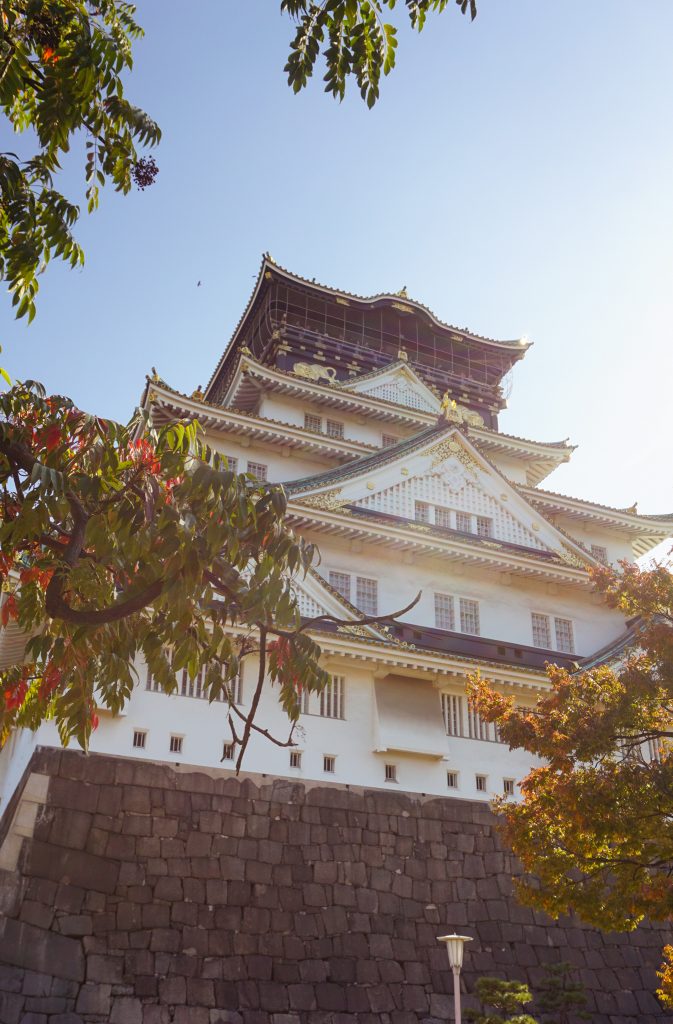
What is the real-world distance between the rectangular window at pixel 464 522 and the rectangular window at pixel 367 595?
356 centimetres

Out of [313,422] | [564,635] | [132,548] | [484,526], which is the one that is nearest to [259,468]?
[313,422]

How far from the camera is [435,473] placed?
1022 inches

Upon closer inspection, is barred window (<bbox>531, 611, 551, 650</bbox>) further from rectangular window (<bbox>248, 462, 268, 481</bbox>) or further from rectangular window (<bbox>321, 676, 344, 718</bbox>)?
rectangular window (<bbox>248, 462, 268, 481</bbox>)

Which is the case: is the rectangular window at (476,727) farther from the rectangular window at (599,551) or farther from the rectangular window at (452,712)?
the rectangular window at (599,551)

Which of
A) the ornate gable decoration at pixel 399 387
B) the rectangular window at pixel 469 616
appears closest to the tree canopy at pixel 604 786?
the rectangular window at pixel 469 616

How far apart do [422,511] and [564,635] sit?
16.6 feet

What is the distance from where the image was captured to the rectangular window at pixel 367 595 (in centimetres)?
2303

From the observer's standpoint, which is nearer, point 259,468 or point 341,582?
point 341,582

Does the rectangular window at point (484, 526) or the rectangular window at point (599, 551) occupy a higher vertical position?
the rectangular window at point (599, 551)

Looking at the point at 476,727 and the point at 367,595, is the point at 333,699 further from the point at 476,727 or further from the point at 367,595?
the point at 367,595

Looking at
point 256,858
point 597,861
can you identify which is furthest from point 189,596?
point 256,858

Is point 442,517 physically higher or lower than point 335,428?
lower

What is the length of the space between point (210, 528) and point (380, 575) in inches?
668

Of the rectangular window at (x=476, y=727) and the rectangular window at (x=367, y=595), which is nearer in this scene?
the rectangular window at (x=476, y=727)
